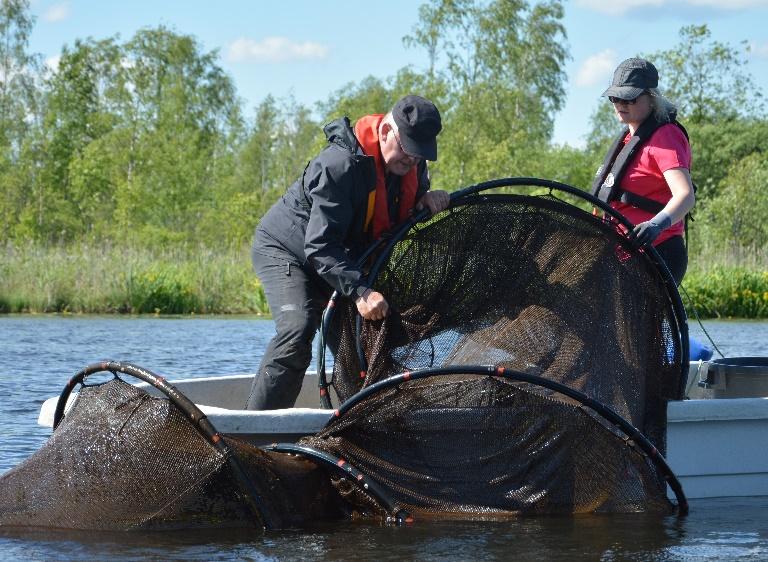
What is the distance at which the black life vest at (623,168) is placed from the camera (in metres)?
6.46

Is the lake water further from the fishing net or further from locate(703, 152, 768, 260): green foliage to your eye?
locate(703, 152, 768, 260): green foliage

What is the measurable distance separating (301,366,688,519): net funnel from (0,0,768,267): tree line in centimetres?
2717

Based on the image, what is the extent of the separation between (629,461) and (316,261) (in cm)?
176

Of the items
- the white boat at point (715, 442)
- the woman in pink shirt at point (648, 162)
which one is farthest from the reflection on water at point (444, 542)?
the woman in pink shirt at point (648, 162)

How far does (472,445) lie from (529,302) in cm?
93

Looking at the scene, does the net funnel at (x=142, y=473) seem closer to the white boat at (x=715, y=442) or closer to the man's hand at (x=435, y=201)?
the white boat at (x=715, y=442)

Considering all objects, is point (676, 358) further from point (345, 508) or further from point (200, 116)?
point (200, 116)

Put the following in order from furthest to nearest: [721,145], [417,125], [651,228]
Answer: [721,145], [651,228], [417,125]

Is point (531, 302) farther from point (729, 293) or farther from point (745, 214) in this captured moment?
point (745, 214)

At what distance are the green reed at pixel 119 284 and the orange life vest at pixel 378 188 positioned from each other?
17.0 metres

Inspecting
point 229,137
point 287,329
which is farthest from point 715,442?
point 229,137

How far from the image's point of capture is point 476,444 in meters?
5.67

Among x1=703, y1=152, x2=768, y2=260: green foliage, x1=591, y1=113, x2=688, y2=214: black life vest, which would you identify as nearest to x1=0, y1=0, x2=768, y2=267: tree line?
x1=703, y1=152, x2=768, y2=260: green foliage

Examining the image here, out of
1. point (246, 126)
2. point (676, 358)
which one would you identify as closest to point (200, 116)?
point (246, 126)
